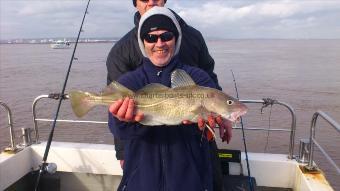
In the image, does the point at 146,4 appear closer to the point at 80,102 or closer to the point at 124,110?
the point at 80,102

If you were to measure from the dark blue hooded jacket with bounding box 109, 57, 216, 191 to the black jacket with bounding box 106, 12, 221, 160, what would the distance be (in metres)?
0.66

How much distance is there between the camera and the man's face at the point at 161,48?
2.91m

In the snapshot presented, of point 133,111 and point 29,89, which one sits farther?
point 29,89

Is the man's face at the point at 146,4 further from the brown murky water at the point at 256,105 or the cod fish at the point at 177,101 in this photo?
the brown murky water at the point at 256,105

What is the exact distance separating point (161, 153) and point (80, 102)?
84 cm

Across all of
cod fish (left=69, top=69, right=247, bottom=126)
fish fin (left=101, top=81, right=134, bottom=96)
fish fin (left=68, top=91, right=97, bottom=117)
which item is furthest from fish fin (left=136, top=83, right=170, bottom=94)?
fish fin (left=68, top=91, right=97, bottom=117)

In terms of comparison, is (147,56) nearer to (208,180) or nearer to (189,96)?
(189,96)

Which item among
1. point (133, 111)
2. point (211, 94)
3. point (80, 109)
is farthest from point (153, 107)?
point (80, 109)

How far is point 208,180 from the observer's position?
292 centimetres

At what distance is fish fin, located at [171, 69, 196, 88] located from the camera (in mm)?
2764

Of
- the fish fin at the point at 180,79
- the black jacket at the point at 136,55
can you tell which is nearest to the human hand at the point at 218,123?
the fish fin at the point at 180,79

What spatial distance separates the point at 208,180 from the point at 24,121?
11516 millimetres

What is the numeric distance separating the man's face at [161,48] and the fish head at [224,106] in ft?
1.65

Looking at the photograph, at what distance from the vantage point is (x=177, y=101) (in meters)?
2.76
